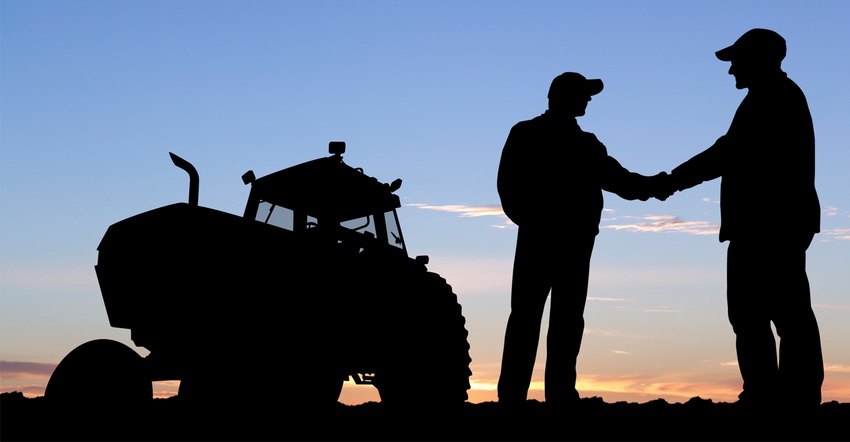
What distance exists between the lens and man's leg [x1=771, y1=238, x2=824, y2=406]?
21.9 feet

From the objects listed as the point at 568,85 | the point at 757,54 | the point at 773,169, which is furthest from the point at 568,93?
the point at 773,169

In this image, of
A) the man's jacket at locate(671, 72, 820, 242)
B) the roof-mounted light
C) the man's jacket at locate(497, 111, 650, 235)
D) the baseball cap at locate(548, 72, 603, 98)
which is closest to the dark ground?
the man's jacket at locate(671, 72, 820, 242)

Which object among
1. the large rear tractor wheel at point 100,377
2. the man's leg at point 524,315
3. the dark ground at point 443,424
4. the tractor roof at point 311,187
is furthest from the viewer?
the tractor roof at point 311,187

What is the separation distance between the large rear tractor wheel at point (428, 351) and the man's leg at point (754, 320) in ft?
13.0

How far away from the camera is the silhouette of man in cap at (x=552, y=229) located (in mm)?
7262

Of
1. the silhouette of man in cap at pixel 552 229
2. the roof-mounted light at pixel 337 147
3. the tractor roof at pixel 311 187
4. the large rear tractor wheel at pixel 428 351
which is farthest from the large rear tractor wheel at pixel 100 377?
the roof-mounted light at pixel 337 147

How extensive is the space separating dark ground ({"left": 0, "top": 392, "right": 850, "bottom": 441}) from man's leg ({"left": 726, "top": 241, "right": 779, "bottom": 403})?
222 mm

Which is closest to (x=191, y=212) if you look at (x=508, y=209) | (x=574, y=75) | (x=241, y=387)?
(x=241, y=387)

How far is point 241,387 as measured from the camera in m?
8.38

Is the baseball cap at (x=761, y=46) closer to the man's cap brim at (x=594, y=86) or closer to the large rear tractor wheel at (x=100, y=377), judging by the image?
the man's cap brim at (x=594, y=86)

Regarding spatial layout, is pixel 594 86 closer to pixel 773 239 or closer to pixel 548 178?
pixel 548 178

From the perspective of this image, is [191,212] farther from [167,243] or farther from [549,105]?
[549,105]

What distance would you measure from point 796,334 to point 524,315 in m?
1.81

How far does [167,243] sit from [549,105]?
325 cm
